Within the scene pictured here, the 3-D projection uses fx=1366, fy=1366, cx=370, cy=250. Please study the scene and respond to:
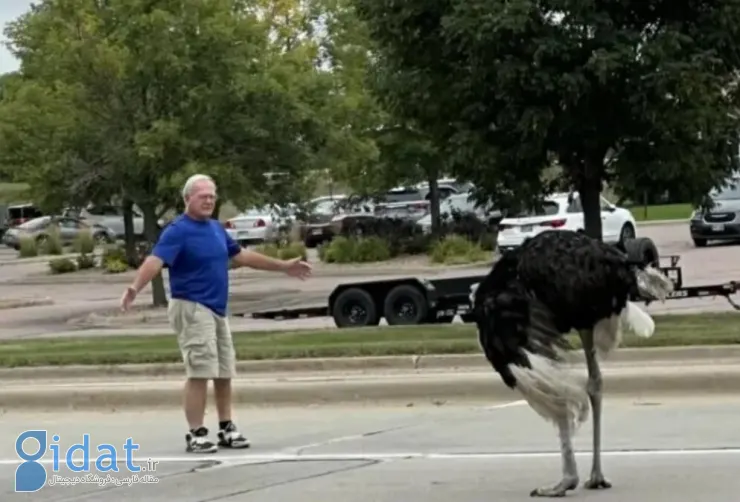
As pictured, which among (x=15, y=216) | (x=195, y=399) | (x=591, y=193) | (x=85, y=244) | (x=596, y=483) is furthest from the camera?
(x=15, y=216)

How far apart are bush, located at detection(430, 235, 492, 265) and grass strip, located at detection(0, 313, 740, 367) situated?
53.1 ft

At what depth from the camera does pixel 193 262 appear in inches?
373

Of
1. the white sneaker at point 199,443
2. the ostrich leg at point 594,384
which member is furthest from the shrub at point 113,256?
the ostrich leg at point 594,384

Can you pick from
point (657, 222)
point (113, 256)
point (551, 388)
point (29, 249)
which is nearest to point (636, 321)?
point (551, 388)

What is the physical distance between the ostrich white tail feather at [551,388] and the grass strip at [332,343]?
146 inches

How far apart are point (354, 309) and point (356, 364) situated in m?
6.56

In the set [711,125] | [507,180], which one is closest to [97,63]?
[507,180]

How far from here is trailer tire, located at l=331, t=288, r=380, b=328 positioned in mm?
19000

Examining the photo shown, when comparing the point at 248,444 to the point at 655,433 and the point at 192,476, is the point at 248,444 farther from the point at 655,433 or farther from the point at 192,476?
the point at 655,433

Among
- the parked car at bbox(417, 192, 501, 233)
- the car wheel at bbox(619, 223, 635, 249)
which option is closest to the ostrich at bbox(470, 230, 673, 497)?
the car wheel at bbox(619, 223, 635, 249)

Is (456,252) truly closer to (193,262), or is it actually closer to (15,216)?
(193,262)

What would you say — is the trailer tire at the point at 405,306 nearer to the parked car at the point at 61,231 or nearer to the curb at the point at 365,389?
the curb at the point at 365,389

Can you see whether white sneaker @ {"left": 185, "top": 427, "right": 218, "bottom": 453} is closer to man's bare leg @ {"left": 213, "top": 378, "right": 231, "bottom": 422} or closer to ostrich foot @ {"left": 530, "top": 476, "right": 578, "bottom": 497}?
man's bare leg @ {"left": 213, "top": 378, "right": 231, "bottom": 422}

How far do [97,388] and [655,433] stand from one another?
5.16 m
